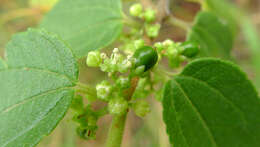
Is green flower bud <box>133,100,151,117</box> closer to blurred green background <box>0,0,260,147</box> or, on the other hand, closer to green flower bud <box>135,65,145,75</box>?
green flower bud <box>135,65,145,75</box>

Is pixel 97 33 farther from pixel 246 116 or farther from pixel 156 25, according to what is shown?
pixel 246 116

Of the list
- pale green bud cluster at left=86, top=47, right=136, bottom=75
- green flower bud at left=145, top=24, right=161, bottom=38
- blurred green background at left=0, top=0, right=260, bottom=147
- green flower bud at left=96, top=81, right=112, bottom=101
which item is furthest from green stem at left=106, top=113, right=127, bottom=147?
blurred green background at left=0, top=0, right=260, bottom=147

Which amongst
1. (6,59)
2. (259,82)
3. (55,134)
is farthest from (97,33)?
(259,82)

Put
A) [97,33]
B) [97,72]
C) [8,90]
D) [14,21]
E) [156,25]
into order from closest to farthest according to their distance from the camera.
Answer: [8,90] < [97,33] < [156,25] < [97,72] < [14,21]

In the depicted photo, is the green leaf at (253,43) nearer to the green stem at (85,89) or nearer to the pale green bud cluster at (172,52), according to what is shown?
the pale green bud cluster at (172,52)

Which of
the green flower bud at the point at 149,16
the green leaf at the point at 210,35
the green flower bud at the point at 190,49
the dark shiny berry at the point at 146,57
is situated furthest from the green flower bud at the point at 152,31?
the dark shiny berry at the point at 146,57

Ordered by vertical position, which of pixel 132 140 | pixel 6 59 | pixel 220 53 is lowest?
pixel 132 140

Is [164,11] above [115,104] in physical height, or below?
above
